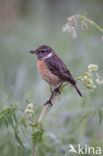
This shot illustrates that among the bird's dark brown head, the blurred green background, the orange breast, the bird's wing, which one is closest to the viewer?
the bird's wing

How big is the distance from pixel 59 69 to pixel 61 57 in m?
3.61

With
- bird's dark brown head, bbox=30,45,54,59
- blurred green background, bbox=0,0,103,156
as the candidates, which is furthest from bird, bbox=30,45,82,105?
blurred green background, bbox=0,0,103,156

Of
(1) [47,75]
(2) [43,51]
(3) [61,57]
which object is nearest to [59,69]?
(1) [47,75]

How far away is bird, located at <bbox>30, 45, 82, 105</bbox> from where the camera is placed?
4.25m

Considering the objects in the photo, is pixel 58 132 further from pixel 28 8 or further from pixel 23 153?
pixel 28 8

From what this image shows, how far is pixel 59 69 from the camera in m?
4.44

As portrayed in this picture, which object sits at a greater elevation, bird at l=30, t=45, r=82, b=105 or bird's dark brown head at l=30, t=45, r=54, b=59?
bird's dark brown head at l=30, t=45, r=54, b=59

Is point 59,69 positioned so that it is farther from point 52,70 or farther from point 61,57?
point 61,57

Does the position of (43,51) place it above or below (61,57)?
below

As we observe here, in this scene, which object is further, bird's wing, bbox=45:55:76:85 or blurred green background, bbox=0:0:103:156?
blurred green background, bbox=0:0:103:156

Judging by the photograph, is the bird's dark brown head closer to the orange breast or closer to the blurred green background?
the orange breast

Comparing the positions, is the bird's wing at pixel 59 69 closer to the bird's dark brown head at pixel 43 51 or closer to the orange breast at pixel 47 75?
the orange breast at pixel 47 75

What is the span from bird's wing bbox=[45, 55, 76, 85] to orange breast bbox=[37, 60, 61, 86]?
0.04m

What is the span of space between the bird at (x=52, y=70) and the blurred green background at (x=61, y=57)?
23 centimetres
